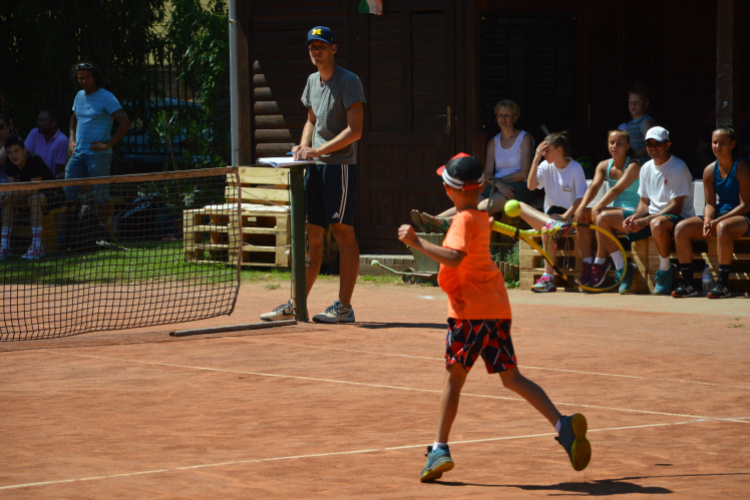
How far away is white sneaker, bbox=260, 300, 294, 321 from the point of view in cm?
873

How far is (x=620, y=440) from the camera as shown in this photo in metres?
5.12

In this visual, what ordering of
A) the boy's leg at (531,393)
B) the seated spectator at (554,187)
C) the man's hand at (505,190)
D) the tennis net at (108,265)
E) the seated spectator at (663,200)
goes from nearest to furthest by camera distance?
the boy's leg at (531,393) < the tennis net at (108,265) < the seated spectator at (663,200) < the seated spectator at (554,187) < the man's hand at (505,190)

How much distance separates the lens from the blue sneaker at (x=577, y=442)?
4473mm

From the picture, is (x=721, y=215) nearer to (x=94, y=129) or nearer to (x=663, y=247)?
(x=663, y=247)

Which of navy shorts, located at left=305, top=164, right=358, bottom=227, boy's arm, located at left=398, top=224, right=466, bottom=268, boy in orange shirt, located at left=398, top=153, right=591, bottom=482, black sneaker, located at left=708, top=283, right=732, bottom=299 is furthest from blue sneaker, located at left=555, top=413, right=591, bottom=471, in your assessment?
black sneaker, located at left=708, top=283, right=732, bottom=299

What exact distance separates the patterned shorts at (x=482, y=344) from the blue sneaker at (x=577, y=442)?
38 centimetres

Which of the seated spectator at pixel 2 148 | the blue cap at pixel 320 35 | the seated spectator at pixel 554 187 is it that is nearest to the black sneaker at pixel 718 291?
the seated spectator at pixel 554 187

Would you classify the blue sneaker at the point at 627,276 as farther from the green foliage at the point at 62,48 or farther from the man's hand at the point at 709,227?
the green foliage at the point at 62,48

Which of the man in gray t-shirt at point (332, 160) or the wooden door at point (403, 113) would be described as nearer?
the man in gray t-shirt at point (332, 160)

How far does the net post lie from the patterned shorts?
4.03 m

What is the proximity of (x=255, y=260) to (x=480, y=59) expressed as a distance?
11.8 ft

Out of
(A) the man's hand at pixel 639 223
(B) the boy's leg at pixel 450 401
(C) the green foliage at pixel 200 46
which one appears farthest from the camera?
(C) the green foliage at pixel 200 46

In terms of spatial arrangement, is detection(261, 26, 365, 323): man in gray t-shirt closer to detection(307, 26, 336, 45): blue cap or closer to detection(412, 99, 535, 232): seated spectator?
detection(307, 26, 336, 45): blue cap

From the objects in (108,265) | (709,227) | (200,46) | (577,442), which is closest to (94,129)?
(108,265)
